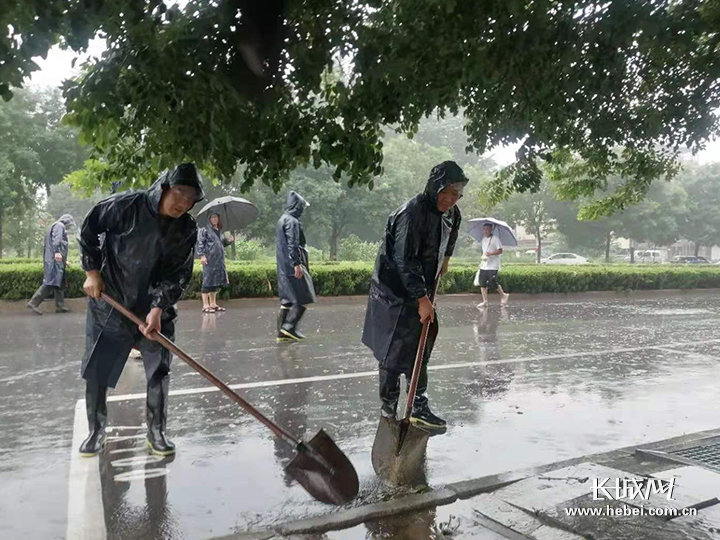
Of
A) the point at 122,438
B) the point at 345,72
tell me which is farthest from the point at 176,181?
the point at 122,438

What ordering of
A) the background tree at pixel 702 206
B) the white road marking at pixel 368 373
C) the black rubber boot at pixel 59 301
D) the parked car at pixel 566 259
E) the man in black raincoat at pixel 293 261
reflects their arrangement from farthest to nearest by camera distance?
the parked car at pixel 566 259, the background tree at pixel 702 206, the black rubber boot at pixel 59 301, the man in black raincoat at pixel 293 261, the white road marking at pixel 368 373

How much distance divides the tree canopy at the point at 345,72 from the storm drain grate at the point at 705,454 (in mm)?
2084

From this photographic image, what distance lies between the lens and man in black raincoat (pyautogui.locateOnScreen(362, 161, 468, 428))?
185 inches

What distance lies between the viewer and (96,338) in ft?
14.5

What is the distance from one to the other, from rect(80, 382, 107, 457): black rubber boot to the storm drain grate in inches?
146

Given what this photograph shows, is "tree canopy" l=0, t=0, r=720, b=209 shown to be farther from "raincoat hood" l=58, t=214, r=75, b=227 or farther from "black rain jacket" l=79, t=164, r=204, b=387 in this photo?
"raincoat hood" l=58, t=214, r=75, b=227

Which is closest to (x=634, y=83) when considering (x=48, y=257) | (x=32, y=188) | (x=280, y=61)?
(x=280, y=61)

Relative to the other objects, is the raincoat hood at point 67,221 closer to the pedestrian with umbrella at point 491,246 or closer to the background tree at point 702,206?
the pedestrian with umbrella at point 491,246

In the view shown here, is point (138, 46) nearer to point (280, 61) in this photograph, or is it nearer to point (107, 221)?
point (280, 61)

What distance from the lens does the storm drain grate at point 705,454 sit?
4.36 m

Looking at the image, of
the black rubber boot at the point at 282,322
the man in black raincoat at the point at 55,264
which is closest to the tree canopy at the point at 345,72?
the black rubber boot at the point at 282,322

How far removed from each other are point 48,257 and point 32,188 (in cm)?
1740
